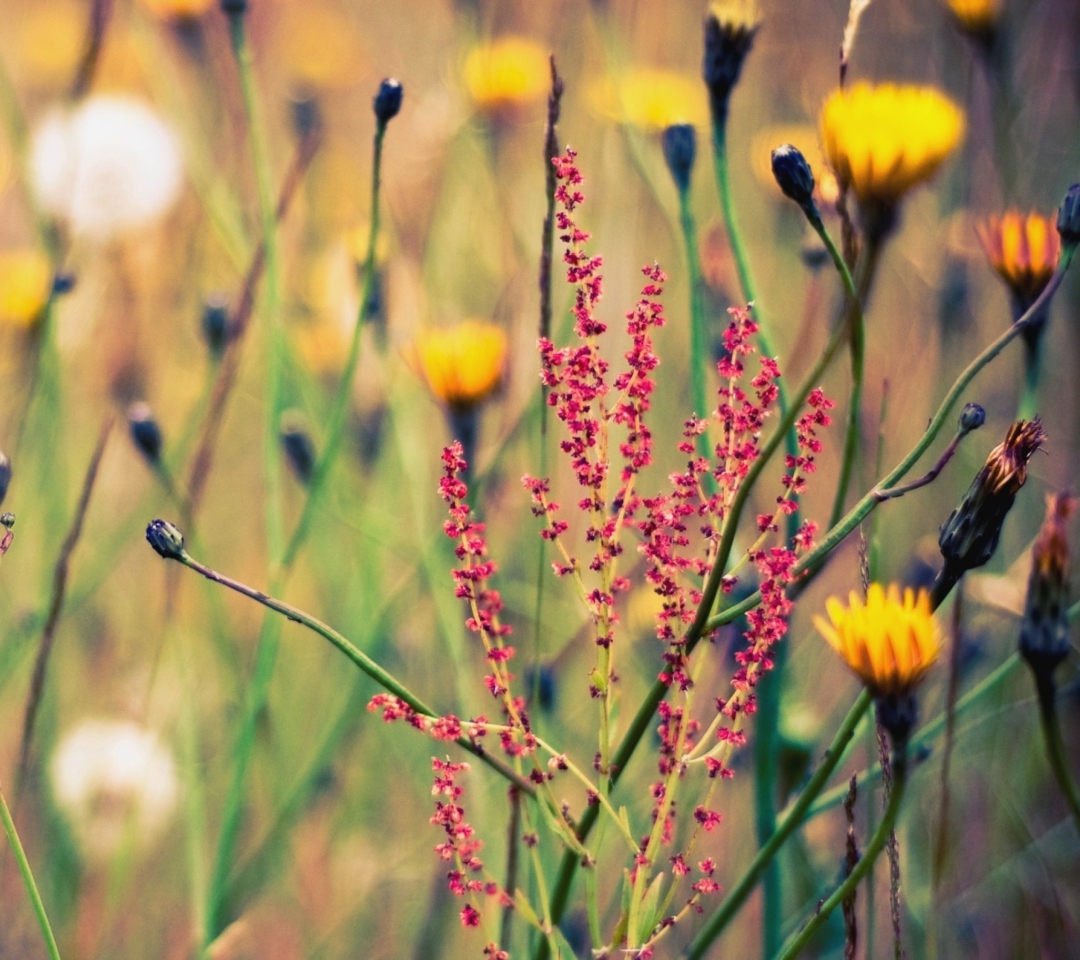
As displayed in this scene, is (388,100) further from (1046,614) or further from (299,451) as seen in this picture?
(1046,614)

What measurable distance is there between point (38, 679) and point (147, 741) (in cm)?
33

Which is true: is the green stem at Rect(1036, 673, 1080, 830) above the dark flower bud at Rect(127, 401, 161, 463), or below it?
below

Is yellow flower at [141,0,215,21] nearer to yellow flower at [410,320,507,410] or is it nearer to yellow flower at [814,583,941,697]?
yellow flower at [410,320,507,410]

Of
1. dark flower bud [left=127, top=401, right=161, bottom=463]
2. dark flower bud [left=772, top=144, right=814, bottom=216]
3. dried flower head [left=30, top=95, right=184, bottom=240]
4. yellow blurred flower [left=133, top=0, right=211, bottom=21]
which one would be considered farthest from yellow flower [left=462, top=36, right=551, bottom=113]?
dark flower bud [left=772, top=144, right=814, bottom=216]

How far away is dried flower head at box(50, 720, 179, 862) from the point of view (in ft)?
2.45

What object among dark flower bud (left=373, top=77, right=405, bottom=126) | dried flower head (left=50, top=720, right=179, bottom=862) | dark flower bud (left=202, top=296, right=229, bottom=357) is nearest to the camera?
dark flower bud (left=373, top=77, right=405, bottom=126)

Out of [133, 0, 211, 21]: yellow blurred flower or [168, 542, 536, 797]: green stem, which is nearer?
[168, 542, 536, 797]: green stem

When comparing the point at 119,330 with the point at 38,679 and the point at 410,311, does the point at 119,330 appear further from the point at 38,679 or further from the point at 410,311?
the point at 38,679

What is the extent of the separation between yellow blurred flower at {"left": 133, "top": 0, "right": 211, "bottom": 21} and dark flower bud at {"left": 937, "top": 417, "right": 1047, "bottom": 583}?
3.02ft

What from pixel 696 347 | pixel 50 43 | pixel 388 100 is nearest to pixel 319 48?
pixel 50 43

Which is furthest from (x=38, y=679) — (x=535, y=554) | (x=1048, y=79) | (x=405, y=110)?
(x=405, y=110)

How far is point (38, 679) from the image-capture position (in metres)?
0.39

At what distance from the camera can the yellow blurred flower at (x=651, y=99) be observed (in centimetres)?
103

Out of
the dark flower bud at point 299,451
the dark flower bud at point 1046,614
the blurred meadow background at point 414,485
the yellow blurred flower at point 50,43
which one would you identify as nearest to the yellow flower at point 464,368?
the blurred meadow background at point 414,485
